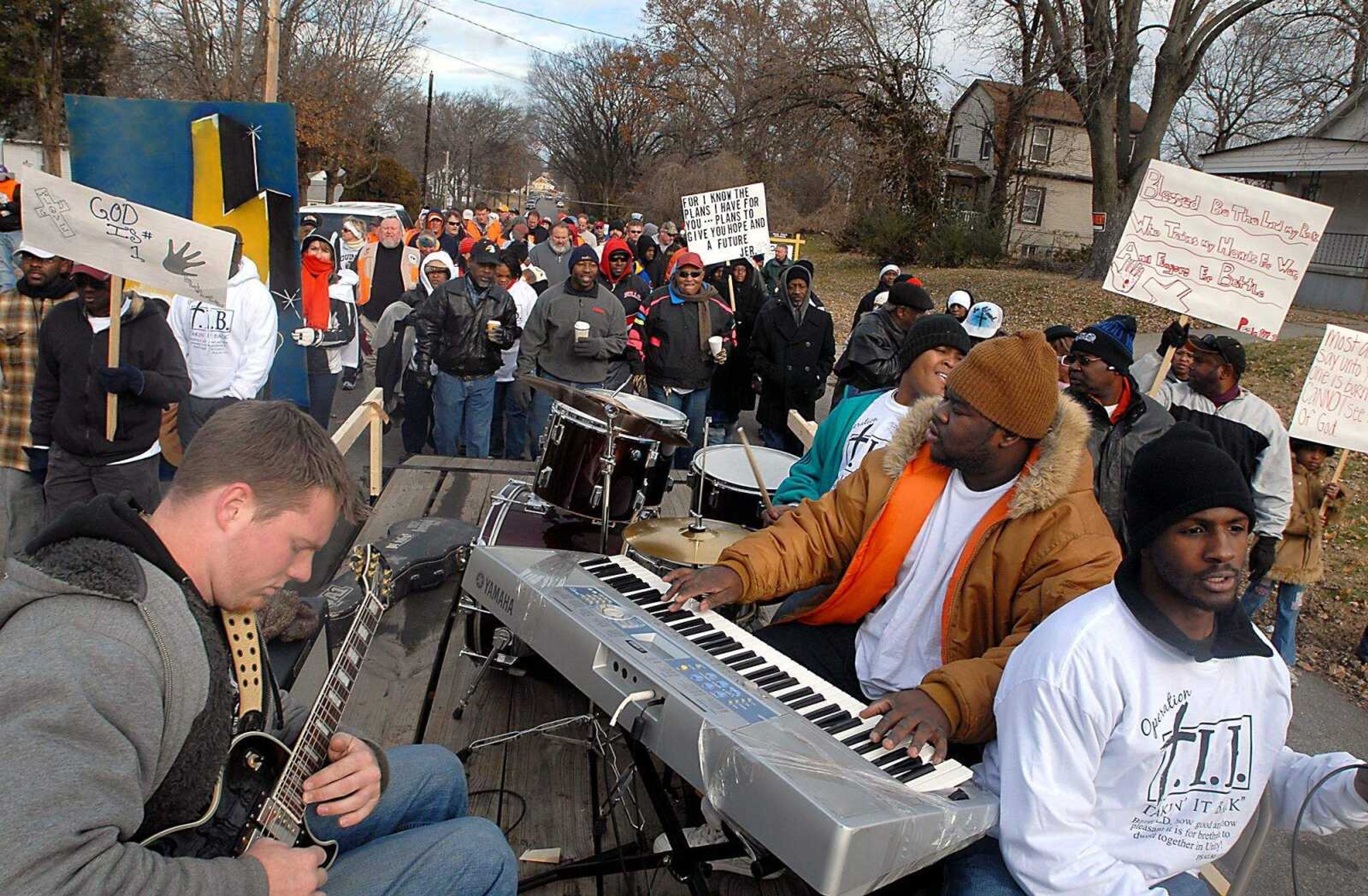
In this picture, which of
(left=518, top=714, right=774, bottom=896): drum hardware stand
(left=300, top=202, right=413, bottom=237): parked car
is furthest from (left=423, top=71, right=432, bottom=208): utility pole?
(left=518, top=714, right=774, bottom=896): drum hardware stand

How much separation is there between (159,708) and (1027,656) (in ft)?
6.22

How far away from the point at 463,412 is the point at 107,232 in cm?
351

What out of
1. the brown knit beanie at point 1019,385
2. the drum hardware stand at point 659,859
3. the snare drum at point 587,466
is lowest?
the drum hardware stand at point 659,859

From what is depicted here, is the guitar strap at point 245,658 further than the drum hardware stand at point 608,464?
No

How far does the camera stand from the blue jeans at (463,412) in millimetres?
7410

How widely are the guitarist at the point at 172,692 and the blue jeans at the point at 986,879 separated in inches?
43.3

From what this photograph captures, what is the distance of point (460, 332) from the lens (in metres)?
7.28

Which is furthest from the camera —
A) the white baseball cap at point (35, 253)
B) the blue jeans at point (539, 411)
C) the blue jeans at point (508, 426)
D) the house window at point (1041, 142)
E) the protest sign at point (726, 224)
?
the house window at point (1041, 142)

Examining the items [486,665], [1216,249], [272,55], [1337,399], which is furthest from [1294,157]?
[486,665]

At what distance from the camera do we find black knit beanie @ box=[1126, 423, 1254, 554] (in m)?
2.17

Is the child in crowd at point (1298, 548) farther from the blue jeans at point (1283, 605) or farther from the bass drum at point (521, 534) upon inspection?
the bass drum at point (521, 534)

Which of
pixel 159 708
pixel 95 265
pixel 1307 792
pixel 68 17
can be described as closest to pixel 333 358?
pixel 95 265

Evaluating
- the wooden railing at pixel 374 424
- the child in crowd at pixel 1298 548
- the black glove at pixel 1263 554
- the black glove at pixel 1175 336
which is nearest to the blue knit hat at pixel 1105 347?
the black glove at pixel 1175 336

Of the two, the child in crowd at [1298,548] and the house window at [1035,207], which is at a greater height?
the house window at [1035,207]
